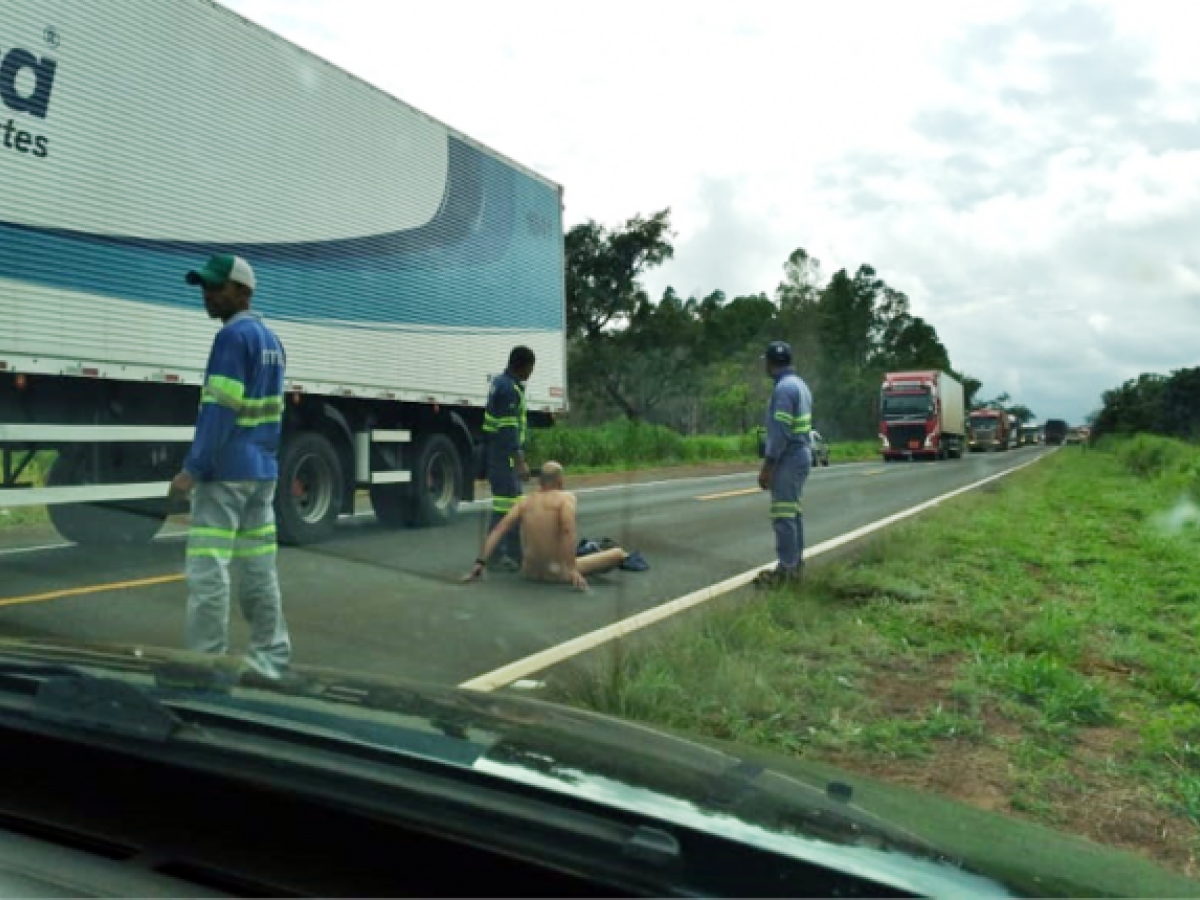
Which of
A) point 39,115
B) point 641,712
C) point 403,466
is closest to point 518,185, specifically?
point 403,466

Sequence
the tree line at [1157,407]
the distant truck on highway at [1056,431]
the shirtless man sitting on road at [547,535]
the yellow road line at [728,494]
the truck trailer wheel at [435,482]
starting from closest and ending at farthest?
the shirtless man sitting on road at [547,535], the truck trailer wheel at [435,482], the yellow road line at [728,494], the tree line at [1157,407], the distant truck on highway at [1056,431]

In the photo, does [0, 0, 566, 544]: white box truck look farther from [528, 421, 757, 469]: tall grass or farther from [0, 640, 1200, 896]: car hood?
[528, 421, 757, 469]: tall grass

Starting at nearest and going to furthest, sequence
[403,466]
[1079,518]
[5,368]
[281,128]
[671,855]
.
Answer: [671,855], [5,368], [281,128], [403,466], [1079,518]

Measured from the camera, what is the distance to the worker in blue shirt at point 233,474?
5.26 metres

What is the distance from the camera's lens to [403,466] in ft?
42.0

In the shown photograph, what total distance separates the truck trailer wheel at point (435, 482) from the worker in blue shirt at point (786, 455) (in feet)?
16.6

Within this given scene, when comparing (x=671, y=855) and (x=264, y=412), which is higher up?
(x=264, y=412)

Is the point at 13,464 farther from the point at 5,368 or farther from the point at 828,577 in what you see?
the point at 828,577

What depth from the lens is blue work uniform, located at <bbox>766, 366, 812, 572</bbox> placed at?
28.6 feet

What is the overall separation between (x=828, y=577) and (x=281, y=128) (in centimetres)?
613

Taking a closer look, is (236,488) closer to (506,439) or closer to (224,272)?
(224,272)

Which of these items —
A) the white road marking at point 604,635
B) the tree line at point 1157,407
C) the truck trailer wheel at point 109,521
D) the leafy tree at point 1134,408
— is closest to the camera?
the white road marking at point 604,635

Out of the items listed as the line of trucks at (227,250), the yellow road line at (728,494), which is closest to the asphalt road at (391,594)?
the line of trucks at (227,250)

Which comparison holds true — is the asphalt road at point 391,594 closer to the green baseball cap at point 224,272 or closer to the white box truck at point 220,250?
the white box truck at point 220,250
